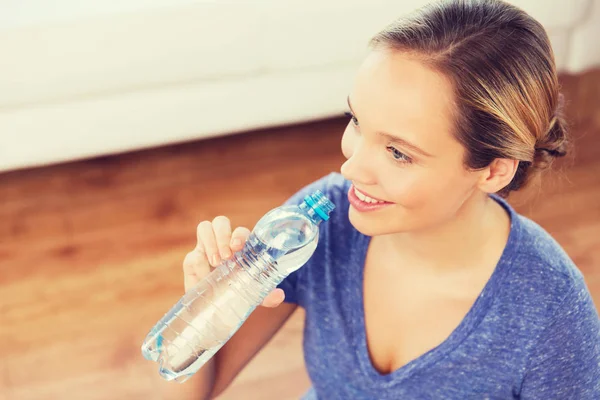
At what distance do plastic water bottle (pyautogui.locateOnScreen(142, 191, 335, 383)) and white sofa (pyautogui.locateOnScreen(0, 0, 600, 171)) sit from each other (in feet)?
3.25

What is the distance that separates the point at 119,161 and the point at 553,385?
161 centimetres

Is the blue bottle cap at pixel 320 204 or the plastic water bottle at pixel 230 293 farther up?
the blue bottle cap at pixel 320 204

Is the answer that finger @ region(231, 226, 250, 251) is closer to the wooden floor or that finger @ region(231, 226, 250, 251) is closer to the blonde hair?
the blonde hair

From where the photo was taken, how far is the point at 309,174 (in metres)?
2.16

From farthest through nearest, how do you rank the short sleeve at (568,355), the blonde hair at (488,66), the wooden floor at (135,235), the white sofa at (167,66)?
the white sofa at (167,66)
the wooden floor at (135,235)
the short sleeve at (568,355)
the blonde hair at (488,66)

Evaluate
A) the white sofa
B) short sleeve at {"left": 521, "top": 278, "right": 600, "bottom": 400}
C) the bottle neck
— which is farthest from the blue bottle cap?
the white sofa

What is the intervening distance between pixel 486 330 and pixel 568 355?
0.34 ft

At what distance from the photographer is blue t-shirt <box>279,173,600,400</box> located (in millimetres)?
908

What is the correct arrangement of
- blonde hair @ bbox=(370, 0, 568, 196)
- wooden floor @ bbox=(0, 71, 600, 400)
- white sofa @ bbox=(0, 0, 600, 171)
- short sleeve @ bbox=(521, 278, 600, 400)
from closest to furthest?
blonde hair @ bbox=(370, 0, 568, 196)
short sleeve @ bbox=(521, 278, 600, 400)
wooden floor @ bbox=(0, 71, 600, 400)
white sofa @ bbox=(0, 0, 600, 171)

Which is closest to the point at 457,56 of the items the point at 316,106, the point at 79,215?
the point at 316,106

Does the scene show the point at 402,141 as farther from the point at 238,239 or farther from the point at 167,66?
the point at 167,66

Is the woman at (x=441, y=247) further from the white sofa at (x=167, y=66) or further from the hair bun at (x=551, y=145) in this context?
the white sofa at (x=167, y=66)

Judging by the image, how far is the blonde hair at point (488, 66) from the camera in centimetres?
79

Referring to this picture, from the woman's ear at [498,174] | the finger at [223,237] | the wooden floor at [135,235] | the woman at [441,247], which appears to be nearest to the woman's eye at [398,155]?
the woman at [441,247]
